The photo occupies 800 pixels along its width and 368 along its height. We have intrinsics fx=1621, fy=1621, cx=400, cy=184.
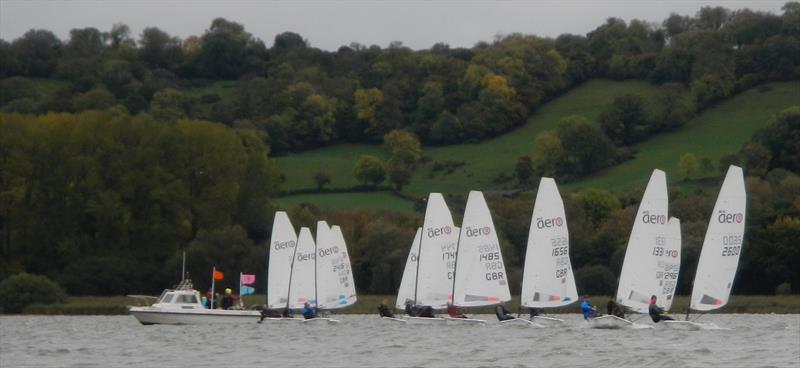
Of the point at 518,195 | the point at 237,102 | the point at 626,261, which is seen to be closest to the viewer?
the point at 626,261

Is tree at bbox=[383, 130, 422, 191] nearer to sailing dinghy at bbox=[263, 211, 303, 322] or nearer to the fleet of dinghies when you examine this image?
the fleet of dinghies

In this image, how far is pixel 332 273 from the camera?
64.0 metres

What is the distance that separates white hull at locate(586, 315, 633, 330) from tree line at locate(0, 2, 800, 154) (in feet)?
291

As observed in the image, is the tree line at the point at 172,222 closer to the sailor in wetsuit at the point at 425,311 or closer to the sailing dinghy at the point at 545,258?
the sailor in wetsuit at the point at 425,311

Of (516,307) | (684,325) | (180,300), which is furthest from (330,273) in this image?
(684,325)

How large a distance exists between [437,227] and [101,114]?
36631mm

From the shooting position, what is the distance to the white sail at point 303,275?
6275 centimetres

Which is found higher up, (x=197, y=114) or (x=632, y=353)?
(x=197, y=114)

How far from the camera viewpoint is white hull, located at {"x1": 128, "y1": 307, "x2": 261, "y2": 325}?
59812 millimetres

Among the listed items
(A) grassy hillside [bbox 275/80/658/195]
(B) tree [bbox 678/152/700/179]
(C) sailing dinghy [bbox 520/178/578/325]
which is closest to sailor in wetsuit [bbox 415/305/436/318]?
(C) sailing dinghy [bbox 520/178/578/325]

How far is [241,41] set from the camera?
7461 inches

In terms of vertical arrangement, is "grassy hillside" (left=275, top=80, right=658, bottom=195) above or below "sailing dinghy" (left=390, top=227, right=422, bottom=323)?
above

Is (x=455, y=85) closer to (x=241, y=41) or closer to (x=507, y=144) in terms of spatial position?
(x=507, y=144)

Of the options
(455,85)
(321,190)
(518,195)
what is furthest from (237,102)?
(518,195)
